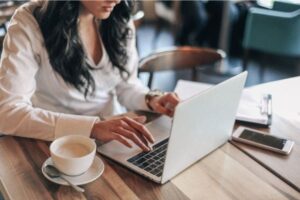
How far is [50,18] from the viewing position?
1.25 meters

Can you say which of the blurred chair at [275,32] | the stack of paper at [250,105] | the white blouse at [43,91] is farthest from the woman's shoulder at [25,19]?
the blurred chair at [275,32]

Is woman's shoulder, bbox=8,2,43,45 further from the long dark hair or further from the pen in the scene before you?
the pen

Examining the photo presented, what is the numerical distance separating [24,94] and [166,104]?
0.46 meters

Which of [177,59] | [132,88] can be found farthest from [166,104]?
[177,59]

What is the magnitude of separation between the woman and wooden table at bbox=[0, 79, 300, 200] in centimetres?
9

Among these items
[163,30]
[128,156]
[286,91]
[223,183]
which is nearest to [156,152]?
[128,156]

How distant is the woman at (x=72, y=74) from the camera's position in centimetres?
108

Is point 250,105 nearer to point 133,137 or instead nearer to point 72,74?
point 133,137

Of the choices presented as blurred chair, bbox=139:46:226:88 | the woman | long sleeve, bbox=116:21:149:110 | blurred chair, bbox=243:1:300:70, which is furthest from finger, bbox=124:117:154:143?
blurred chair, bbox=243:1:300:70

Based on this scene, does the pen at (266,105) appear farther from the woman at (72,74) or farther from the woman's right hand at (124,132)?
the woman's right hand at (124,132)

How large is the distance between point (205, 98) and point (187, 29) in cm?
349

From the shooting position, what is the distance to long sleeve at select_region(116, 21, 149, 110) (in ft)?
4.67

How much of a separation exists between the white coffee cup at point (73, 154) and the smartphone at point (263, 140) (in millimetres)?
451

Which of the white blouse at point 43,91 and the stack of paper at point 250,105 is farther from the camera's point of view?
the stack of paper at point 250,105
